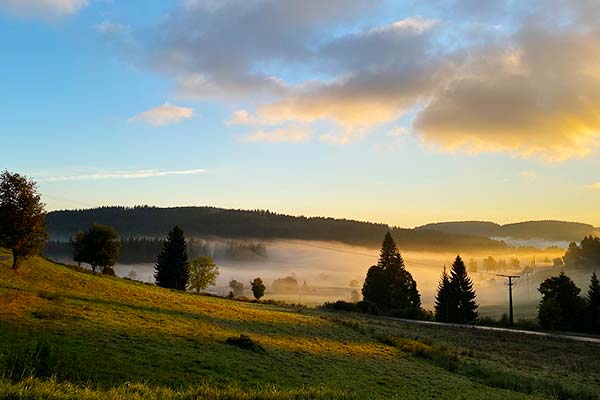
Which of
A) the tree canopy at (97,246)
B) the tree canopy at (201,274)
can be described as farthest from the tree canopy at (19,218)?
the tree canopy at (201,274)

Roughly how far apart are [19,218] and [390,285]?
94754 millimetres

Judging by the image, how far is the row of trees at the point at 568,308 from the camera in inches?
3514

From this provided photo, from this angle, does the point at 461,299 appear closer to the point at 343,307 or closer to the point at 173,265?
the point at 343,307

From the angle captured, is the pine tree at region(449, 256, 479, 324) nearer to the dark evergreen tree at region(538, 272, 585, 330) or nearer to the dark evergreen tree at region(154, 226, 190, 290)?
the dark evergreen tree at region(538, 272, 585, 330)

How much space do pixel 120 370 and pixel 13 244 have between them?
1240 inches

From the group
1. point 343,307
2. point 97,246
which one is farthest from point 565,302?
point 97,246

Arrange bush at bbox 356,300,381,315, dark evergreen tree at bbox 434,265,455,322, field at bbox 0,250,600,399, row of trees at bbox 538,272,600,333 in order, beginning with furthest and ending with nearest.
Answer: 1. dark evergreen tree at bbox 434,265,455,322
2. bush at bbox 356,300,381,315
3. row of trees at bbox 538,272,600,333
4. field at bbox 0,250,600,399

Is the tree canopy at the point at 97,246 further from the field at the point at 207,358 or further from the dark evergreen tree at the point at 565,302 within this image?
the dark evergreen tree at the point at 565,302

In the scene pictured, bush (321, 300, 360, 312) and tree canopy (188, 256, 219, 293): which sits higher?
tree canopy (188, 256, 219, 293)

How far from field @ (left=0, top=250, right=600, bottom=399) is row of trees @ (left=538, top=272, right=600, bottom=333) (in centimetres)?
4185

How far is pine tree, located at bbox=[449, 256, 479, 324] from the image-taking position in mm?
114500

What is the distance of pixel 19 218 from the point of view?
43531mm

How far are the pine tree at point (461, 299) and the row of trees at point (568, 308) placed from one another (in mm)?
20638

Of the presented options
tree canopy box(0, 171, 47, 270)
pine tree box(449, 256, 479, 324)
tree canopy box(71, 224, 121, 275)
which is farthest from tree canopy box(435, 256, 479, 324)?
tree canopy box(0, 171, 47, 270)
